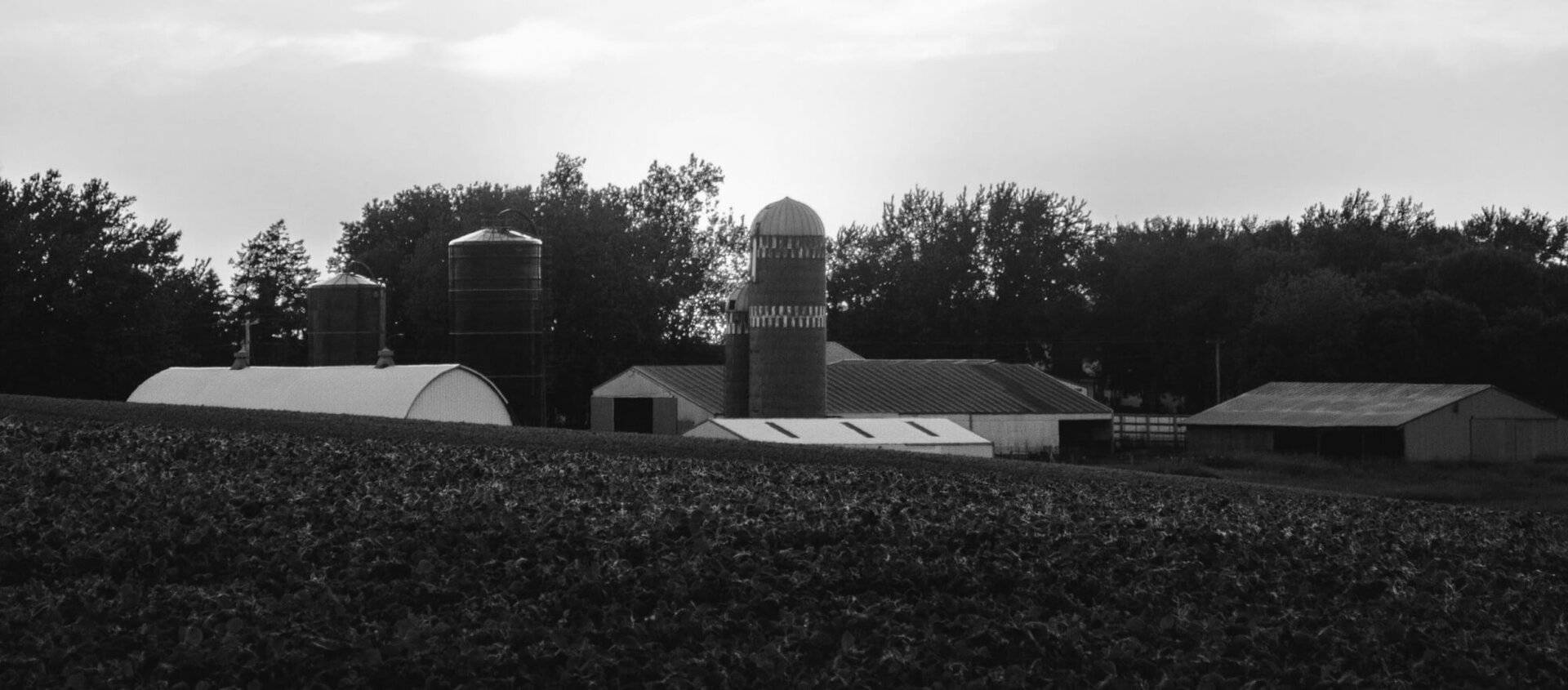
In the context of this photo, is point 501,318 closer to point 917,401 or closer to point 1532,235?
point 917,401

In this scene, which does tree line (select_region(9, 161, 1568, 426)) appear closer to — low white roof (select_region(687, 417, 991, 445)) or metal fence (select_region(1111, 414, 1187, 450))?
metal fence (select_region(1111, 414, 1187, 450))

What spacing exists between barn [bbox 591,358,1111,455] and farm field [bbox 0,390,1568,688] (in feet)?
132

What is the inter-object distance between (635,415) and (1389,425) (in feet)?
84.7

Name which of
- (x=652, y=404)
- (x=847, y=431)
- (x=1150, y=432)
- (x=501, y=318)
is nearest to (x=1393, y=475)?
(x=847, y=431)

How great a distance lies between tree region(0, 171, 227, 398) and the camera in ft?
201

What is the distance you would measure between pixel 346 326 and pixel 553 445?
29638mm

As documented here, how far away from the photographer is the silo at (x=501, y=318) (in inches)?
2046

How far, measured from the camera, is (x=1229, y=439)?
63125mm

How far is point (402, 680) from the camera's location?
11.7m

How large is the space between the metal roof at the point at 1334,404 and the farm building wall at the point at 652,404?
1876cm

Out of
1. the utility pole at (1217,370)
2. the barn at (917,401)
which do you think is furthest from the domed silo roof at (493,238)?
the utility pole at (1217,370)

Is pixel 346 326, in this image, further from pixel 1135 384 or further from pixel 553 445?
pixel 1135 384

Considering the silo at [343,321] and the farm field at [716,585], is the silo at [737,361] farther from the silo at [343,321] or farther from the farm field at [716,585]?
the farm field at [716,585]

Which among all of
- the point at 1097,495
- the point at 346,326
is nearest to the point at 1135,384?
the point at 346,326
